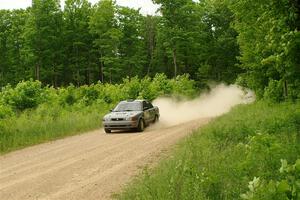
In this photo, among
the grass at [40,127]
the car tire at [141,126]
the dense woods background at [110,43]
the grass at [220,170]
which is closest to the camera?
the grass at [220,170]

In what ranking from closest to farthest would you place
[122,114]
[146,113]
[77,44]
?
[122,114] < [146,113] < [77,44]

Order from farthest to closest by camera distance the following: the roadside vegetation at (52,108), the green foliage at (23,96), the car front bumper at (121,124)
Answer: the green foliage at (23,96) < the car front bumper at (121,124) < the roadside vegetation at (52,108)

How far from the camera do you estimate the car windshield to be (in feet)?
78.0

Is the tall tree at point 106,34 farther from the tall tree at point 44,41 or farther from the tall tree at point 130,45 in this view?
the tall tree at point 44,41

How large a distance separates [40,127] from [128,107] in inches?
189

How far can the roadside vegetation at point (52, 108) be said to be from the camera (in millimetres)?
19844

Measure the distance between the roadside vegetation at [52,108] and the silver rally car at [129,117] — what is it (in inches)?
76.7

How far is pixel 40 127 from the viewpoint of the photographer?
2147 centimetres

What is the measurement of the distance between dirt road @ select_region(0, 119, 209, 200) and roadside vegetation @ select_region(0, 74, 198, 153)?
156 centimetres

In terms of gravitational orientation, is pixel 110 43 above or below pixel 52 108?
above

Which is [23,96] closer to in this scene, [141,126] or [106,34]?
[141,126]

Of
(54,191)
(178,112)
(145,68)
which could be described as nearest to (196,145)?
(54,191)

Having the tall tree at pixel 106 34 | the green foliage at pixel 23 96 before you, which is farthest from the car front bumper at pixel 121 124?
the tall tree at pixel 106 34

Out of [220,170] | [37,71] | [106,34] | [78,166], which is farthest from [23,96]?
[106,34]
